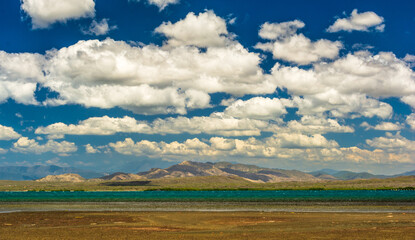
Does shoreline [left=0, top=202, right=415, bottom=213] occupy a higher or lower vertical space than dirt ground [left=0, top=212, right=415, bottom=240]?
lower

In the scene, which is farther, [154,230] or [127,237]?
[154,230]

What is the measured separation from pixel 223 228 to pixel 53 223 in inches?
1122

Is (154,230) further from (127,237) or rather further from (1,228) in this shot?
(1,228)

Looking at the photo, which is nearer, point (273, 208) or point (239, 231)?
point (239, 231)

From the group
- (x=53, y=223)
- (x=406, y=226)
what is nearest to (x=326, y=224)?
(x=406, y=226)

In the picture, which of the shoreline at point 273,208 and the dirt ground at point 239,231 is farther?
the shoreline at point 273,208

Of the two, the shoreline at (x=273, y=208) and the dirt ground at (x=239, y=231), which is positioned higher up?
the dirt ground at (x=239, y=231)

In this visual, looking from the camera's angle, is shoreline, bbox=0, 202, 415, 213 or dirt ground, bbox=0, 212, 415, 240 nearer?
dirt ground, bbox=0, 212, 415, 240

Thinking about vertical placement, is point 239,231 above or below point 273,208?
above

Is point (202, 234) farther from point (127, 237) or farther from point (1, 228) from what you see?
point (1, 228)

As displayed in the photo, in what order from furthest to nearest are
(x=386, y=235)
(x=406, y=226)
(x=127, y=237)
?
(x=406, y=226), (x=127, y=237), (x=386, y=235)

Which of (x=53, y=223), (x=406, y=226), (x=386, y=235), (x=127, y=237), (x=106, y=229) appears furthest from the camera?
(x=53, y=223)

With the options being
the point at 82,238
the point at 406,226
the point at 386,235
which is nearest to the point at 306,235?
the point at 386,235

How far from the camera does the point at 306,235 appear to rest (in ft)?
140
